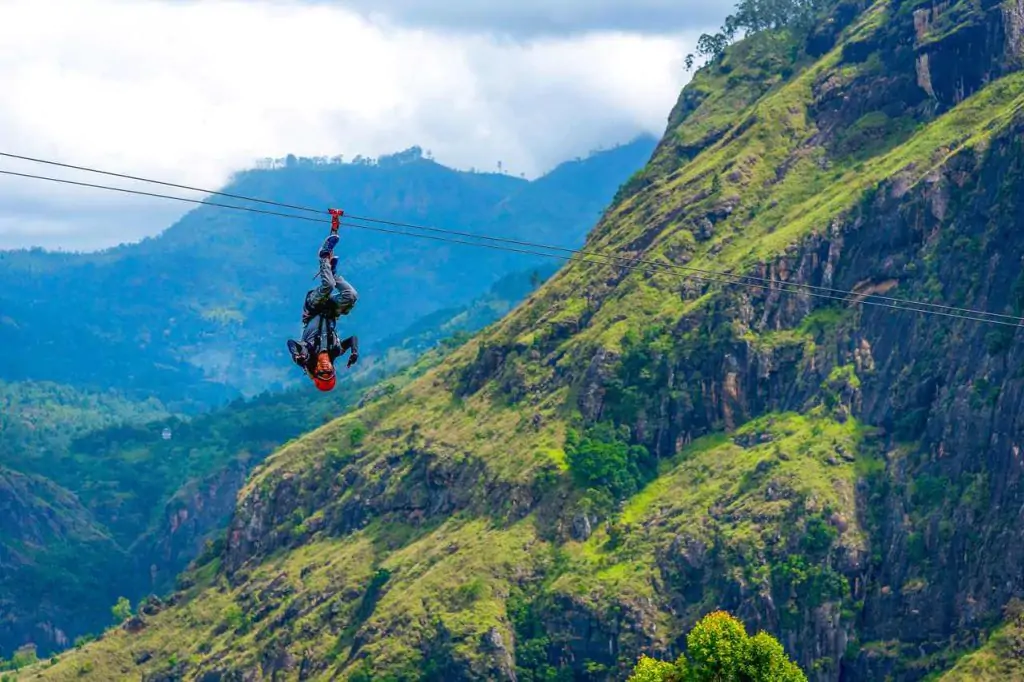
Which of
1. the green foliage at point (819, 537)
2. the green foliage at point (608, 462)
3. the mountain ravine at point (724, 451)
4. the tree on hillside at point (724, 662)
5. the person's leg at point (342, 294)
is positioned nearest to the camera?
the person's leg at point (342, 294)

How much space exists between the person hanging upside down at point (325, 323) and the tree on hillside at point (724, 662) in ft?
144

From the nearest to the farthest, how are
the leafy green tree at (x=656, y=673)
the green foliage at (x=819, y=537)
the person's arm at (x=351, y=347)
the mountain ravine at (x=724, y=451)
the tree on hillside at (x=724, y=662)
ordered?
the person's arm at (x=351, y=347)
the leafy green tree at (x=656, y=673)
the tree on hillside at (x=724, y=662)
the mountain ravine at (x=724, y=451)
the green foliage at (x=819, y=537)

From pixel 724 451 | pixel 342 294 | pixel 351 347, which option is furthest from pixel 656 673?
pixel 724 451

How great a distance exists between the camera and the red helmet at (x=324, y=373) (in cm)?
4531

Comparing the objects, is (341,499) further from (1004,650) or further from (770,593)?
(1004,650)

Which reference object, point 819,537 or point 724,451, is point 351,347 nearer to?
point 819,537

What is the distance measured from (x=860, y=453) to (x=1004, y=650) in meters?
27.0

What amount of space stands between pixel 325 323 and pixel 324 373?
1759 millimetres

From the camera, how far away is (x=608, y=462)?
482 ft

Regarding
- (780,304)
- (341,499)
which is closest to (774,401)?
(780,304)

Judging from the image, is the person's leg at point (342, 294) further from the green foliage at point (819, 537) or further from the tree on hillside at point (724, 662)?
the green foliage at point (819, 537)

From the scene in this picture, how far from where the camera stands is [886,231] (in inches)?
5753

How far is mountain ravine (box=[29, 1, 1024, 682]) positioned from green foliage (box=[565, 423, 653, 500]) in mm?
273

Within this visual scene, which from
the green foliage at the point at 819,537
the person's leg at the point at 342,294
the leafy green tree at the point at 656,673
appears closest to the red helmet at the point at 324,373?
the person's leg at the point at 342,294
